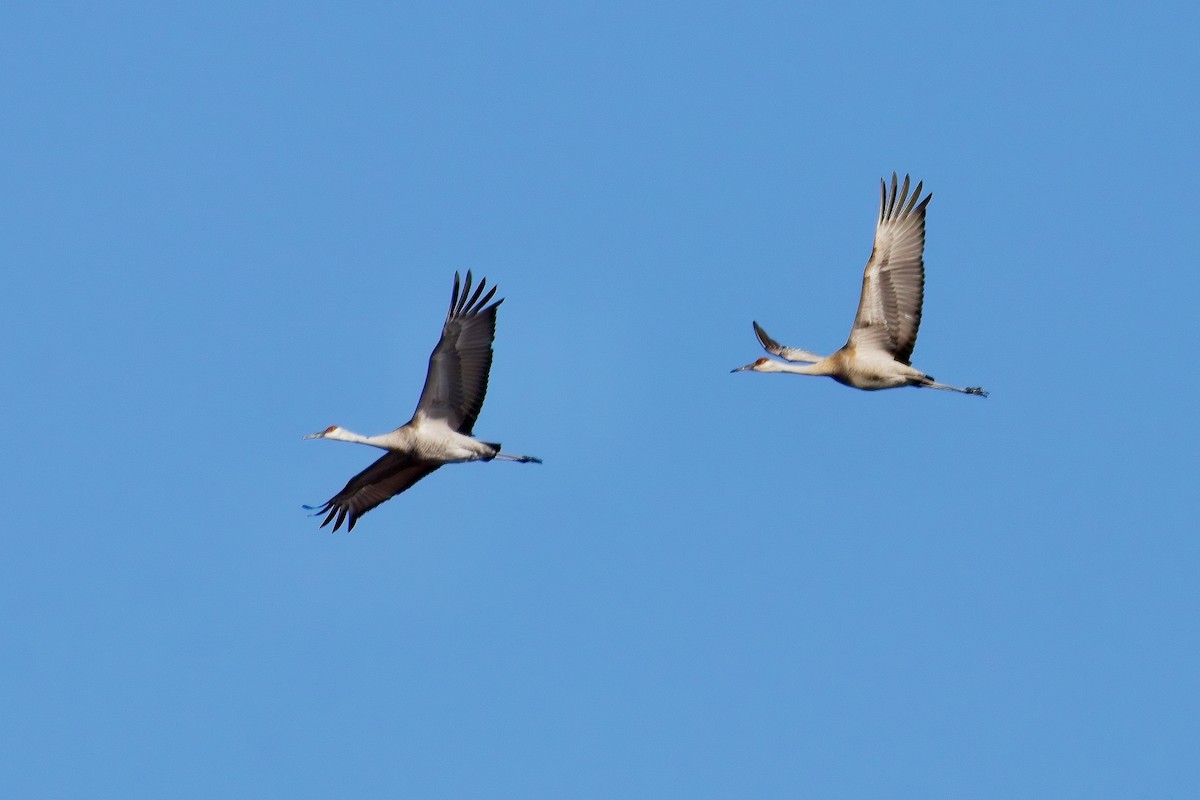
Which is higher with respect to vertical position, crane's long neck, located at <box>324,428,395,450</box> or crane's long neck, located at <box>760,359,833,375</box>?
crane's long neck, located at <box>760,359,833,375</box>

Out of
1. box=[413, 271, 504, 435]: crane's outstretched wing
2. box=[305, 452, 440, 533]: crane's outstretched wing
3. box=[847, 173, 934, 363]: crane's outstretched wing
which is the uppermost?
box=[847, 173, 934, 363]: crane's outstretched wing

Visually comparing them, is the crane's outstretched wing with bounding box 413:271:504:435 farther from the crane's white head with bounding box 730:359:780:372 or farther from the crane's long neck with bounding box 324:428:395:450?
the crane's white head with bounding box 730:359:780:372

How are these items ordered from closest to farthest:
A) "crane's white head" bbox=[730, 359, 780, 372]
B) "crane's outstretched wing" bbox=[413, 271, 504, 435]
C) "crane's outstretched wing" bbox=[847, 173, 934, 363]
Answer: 1. "crane's outstretched wing" bbox=[413, 271, 504, 435]
2. "crane's outstretched wing" bbox=[847, 173, 934, 363]
3. "crane's white head" bbox=[730, 359, 780, 372]

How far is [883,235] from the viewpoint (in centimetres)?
3102

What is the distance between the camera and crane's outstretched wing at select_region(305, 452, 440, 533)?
3143 centimetres

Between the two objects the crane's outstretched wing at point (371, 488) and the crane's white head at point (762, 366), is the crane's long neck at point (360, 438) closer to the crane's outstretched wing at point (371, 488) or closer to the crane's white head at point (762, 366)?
the crane's outstretched wing at point (371, 488)

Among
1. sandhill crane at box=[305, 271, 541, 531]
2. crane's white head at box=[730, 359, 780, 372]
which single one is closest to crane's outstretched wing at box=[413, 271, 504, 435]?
sandhill crane at box=[305, 271, 541, 531]

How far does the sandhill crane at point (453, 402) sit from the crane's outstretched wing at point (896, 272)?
601cm

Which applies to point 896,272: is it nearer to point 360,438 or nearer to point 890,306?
point 890,306

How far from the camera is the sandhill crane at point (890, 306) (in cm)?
3106

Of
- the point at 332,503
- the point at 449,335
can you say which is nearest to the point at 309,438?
the point at 332,503

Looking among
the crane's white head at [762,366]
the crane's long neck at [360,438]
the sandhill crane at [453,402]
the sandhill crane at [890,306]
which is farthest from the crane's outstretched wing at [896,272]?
the crane's long neck at [360,438]

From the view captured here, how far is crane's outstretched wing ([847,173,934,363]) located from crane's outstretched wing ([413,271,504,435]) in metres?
6.21

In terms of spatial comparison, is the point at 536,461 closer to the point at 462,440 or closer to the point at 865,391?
the point at 462,440
